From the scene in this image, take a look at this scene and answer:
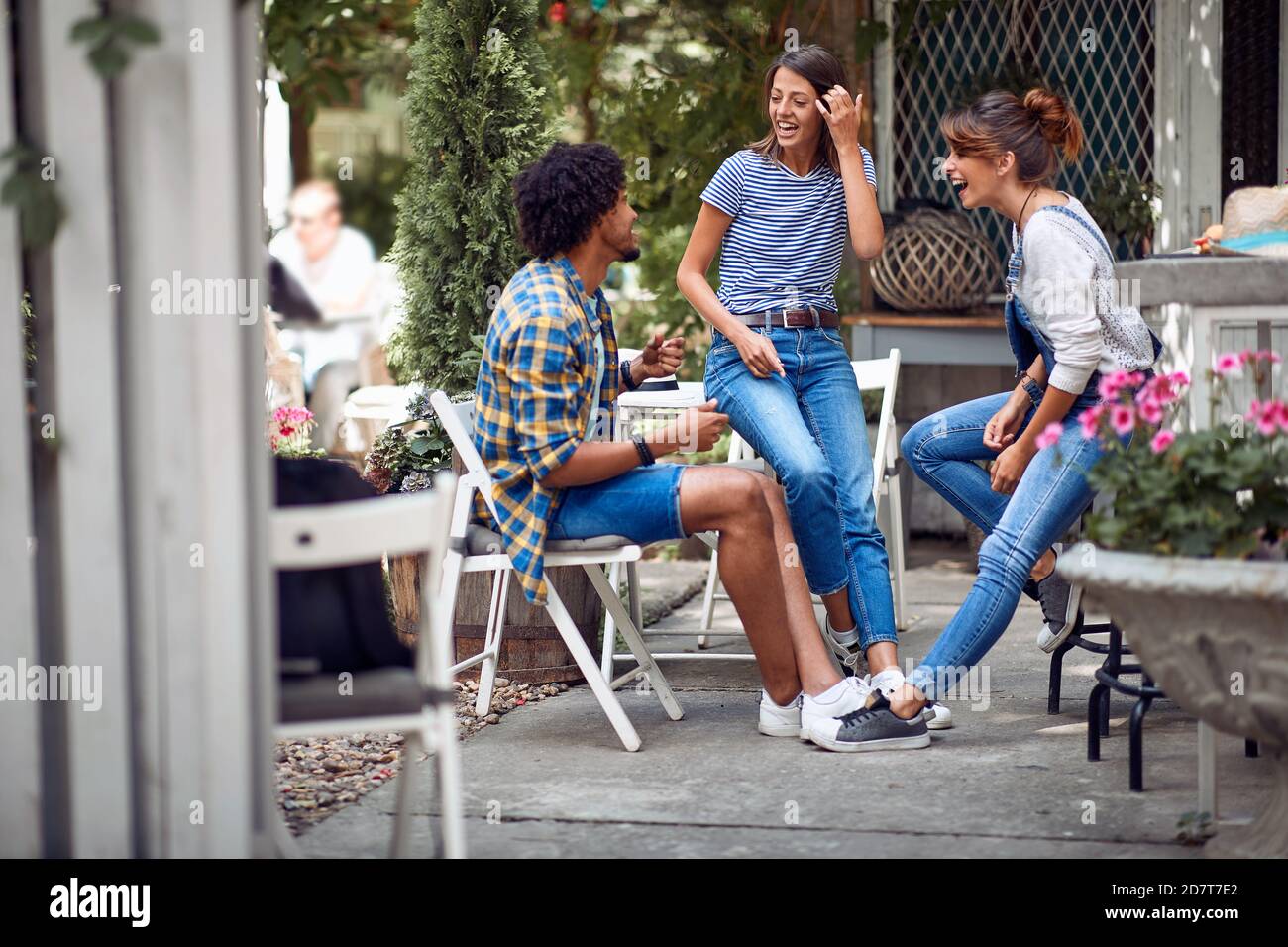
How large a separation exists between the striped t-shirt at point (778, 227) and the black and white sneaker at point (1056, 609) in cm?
98

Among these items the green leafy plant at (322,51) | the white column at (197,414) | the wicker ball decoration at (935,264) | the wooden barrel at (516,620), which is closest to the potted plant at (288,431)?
the wooden barrel at (516,620)

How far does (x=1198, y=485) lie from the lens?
9.71 feet

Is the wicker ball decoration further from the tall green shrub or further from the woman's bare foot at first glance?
the woman's bare foot

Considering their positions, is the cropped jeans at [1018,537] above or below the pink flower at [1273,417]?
below

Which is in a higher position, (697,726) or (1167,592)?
(1167,592)

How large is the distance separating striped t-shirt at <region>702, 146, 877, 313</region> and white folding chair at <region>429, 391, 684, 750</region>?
2.75ft

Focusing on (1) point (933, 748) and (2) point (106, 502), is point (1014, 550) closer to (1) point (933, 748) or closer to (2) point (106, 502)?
(1) point (933, 748)

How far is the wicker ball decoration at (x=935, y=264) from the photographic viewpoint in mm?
6457

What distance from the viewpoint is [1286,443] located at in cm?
296

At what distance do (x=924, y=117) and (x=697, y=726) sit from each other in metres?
3.58

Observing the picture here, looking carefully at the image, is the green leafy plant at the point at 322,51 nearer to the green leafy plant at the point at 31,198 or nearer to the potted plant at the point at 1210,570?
the green leafy plant at the point at 31,198

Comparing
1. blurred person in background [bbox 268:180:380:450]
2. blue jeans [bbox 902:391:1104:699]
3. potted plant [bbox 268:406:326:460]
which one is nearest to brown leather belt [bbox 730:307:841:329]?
blue jeans [bbox 902:391:1104:699]

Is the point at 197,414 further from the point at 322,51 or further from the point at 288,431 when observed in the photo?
the point at 322,51

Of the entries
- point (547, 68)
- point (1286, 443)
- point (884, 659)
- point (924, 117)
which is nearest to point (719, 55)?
point (924, 117)
